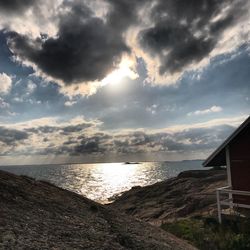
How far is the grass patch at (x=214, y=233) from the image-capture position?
13.9 meters

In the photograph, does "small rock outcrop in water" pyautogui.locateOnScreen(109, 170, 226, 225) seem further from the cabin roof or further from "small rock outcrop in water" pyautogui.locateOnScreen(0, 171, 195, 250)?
"small rock outcrop in water" pyautogui.locateOnScreen(0, 171, 195, 250)

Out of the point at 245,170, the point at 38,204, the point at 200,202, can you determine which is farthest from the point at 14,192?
the point at 200,202

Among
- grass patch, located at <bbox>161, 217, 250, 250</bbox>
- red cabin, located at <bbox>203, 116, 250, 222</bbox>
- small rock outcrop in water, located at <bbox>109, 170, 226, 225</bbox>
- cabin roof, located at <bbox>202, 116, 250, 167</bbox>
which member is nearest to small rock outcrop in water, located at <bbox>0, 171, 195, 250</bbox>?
grass patch, located at <bbox>161, 217, 250, 250</bbox>

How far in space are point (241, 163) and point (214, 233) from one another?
4.93m

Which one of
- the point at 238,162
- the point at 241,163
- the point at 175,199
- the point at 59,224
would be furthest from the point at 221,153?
the point at 175,199

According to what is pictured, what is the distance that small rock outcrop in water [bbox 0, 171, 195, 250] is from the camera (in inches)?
345

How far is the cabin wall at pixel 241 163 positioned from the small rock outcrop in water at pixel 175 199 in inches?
195

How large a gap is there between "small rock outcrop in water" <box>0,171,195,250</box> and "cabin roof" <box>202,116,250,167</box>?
7.86 m

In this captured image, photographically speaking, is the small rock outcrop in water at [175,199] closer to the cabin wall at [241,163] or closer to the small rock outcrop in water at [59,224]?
the cabin wall at [241,163]

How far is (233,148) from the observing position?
64.6 feet

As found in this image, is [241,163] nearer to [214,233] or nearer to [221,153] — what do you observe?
[221,153]

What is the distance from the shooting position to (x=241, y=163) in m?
19.3

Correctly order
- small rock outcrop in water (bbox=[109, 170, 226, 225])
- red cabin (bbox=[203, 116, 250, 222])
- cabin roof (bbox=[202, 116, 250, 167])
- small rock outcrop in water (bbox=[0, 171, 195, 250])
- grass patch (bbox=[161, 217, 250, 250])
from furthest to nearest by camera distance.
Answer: small rock outcrop in water (bbox=[109, 170, 226, 225])
red cabin (bbox=[203, 116, 250, 222])
cabin roof (bbox=[202, 116, 250, 167])
grass patch (bbox=[161, 217, 250, 250])
small rock outcrop in water (bbox=[0, 171, 195, 250])

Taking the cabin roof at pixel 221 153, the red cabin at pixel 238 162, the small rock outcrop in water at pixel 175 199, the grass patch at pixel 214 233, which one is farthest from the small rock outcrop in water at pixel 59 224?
the small rock outcrop in water at pixel 175 199
